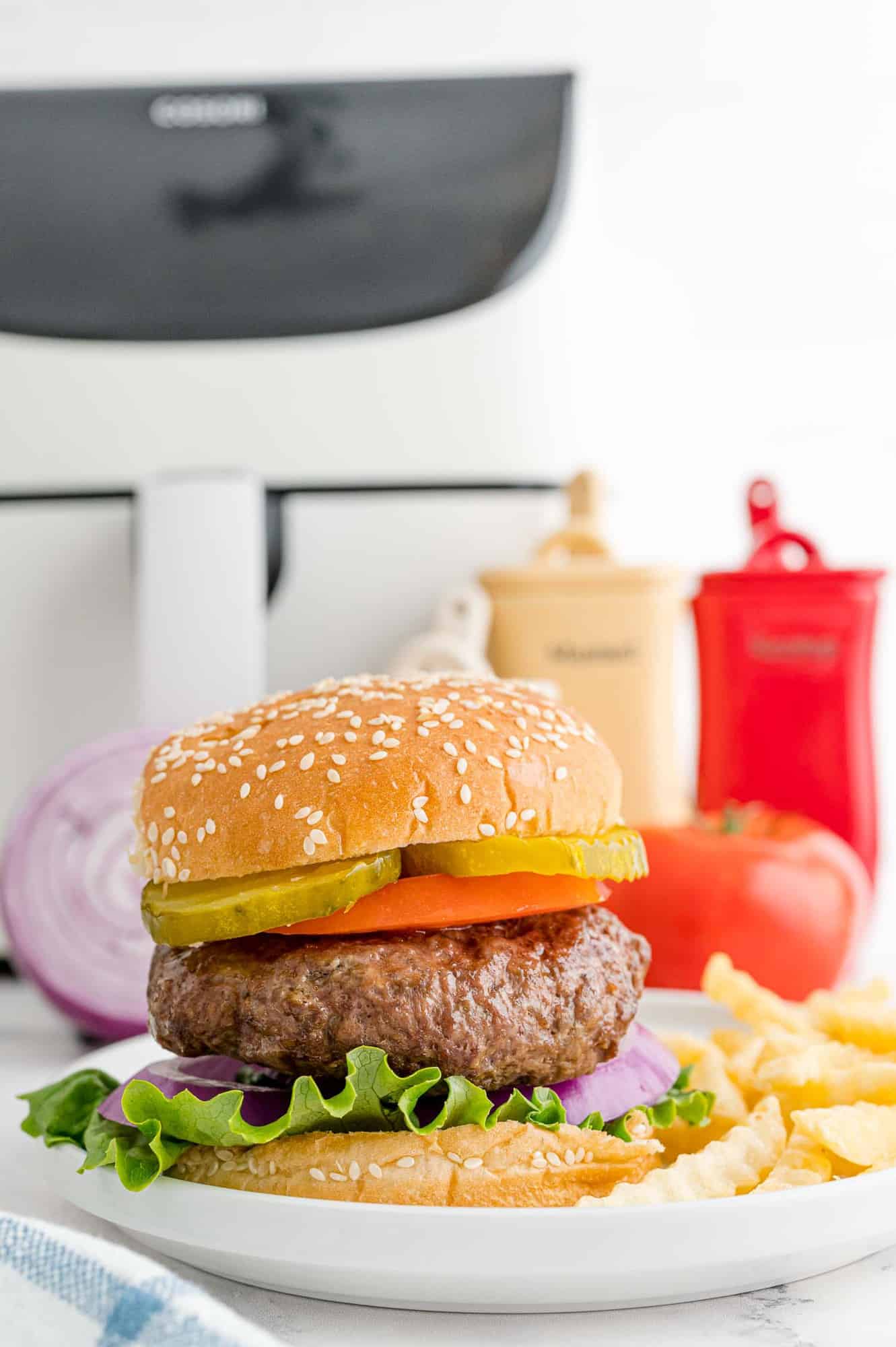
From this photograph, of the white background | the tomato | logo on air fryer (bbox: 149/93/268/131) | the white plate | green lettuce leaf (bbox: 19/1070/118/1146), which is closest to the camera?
the white plate

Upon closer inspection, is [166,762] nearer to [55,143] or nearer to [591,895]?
[591,895]

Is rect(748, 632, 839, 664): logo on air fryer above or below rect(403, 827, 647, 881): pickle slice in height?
above

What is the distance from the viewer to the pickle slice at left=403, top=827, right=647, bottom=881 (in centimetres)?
98

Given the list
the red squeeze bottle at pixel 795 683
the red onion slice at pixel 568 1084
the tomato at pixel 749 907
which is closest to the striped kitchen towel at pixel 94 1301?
the red onion slice at pixel 568 1084

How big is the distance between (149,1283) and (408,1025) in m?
0.28

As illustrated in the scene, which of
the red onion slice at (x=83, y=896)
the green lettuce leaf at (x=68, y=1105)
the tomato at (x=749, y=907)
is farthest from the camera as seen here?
the tomato at (x=749, y=907)

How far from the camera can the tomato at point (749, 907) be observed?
5.55 feet

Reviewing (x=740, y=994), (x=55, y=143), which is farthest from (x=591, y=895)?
(x=55, y=143)

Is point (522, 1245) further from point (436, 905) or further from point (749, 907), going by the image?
point (749, 907)

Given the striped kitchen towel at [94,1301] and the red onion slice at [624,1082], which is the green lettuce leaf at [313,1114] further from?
the striped kitchen towel at [94,1301]

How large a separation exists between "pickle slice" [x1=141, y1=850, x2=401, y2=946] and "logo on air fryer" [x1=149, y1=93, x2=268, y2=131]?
1.33 m

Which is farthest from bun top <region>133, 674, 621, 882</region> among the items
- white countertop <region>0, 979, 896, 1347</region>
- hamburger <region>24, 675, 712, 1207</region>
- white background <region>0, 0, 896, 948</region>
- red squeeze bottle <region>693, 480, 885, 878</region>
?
white background <region>0, 0, 896, 948</region>

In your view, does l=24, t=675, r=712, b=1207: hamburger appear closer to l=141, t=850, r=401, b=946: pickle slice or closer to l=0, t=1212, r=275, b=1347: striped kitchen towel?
l=141, t=850, r=401, b=946: pickle slice

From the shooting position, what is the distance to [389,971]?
970 mm
